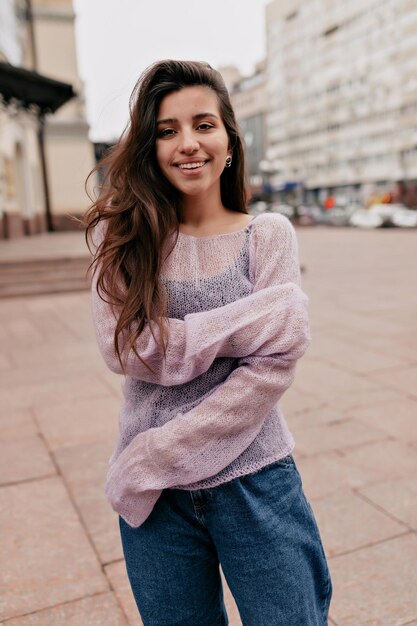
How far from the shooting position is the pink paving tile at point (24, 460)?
309 cm

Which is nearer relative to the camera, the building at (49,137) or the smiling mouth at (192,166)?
the smiling mouth at (192,166)

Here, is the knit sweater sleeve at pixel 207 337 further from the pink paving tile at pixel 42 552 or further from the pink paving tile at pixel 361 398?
the pink paving tile at pixel 361 398

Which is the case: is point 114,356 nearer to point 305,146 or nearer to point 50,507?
point 50,507

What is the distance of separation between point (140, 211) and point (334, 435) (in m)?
2.55

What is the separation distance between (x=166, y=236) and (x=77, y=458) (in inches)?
90.5

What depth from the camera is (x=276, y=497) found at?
1253 mm

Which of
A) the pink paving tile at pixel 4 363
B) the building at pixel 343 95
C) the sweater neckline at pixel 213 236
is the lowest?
the pink paving tile at pixel 4 363

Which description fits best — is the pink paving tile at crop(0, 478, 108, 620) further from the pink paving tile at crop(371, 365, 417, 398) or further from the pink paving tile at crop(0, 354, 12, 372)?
the pink paving tile at crop(371, 365, 417, 398)

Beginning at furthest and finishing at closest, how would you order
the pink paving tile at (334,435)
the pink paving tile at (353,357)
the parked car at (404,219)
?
the parked car at (404,219) → the pink paving tile at (353,357) → the pink paving tile at (334,435)

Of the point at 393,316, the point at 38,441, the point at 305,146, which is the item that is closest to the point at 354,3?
the point at 305,146

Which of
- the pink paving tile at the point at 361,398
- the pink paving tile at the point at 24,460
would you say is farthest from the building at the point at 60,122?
the pink paving tile at the point at 24,460

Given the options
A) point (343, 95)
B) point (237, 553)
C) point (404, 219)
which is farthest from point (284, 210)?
point (343, 95)

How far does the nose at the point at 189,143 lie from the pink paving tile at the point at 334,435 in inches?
92.8

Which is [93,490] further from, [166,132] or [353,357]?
[353,357]
